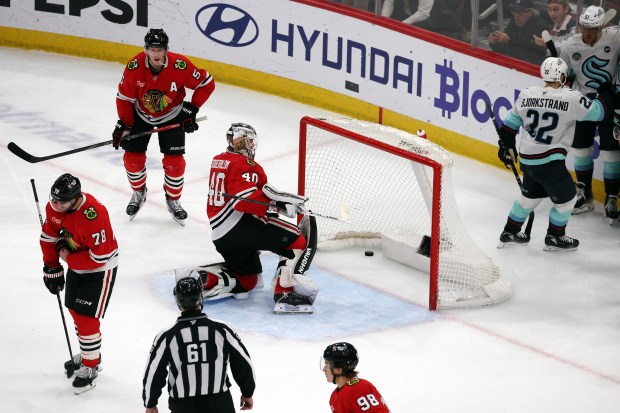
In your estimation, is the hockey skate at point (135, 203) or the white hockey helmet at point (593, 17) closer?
the white hockey helmet at point (593, 17)

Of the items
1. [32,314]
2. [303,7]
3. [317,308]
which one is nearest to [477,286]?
[317,308]

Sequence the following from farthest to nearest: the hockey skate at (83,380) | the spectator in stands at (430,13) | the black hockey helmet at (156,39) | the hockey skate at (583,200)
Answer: the spectator in stands at (430,13), the hockey skate at (583,200), the black hockey helmet at (156,39), the hockey skate at (83,380)

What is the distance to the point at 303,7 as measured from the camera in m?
9.36

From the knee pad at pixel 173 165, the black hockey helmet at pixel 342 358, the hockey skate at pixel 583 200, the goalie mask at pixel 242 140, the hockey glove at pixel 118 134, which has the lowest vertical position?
the hockey skate at pixel 583 200

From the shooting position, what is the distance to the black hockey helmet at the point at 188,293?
4375 millimetres

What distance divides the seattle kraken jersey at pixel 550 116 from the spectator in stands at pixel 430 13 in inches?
63.3

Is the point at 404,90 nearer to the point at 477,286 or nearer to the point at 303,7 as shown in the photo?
the point at 303,7

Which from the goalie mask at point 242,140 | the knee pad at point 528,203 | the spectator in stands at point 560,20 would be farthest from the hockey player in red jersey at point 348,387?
the spectator in stands at point 560,20

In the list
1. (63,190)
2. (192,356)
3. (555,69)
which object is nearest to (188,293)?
(192,356)

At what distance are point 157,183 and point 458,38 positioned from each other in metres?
2.23

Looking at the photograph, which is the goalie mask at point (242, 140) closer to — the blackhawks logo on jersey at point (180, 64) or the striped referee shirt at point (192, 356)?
the blackhawks logo on jersey at point (180, 64)

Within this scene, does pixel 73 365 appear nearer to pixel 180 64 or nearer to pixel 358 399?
pixel 358 399

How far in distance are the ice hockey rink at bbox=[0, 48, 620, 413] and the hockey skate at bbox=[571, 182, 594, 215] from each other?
6 centimetres

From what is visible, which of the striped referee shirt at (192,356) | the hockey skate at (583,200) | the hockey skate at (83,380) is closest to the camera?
the striped referee shirt at (192,356)
